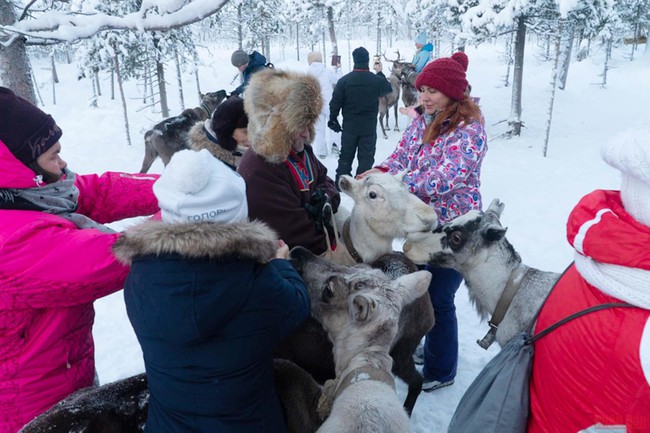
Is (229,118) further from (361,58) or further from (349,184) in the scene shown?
(361,58)

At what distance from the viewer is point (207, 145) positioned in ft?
15.6

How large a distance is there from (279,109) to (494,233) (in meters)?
1.60

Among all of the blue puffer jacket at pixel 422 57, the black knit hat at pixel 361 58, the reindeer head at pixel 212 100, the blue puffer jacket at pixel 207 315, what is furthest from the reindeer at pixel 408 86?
the blue puffer jacket at pixel 207 315

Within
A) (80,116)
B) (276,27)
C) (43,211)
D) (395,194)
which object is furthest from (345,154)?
(276,27)

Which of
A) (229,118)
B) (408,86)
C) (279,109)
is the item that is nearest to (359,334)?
(279,109)

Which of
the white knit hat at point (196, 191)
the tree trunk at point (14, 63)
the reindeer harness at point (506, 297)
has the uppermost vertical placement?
the tree trunk at point (14, 63)

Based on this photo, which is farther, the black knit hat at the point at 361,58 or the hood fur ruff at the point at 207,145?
the black knit hat at the point at 361,58

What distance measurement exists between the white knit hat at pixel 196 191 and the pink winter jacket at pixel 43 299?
1.19 ft

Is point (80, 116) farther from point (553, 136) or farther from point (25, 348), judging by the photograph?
point (25, 348)

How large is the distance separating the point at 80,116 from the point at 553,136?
18757 mm

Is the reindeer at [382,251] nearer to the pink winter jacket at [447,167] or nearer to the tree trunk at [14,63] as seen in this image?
the pink winter jacket at [447,167]

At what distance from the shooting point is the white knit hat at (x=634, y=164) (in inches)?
50.4

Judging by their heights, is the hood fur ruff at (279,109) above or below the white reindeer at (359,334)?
above

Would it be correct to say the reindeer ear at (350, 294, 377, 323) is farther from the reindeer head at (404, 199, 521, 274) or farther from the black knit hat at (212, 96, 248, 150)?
the black knit hat at (212, 96, 248, 150)
